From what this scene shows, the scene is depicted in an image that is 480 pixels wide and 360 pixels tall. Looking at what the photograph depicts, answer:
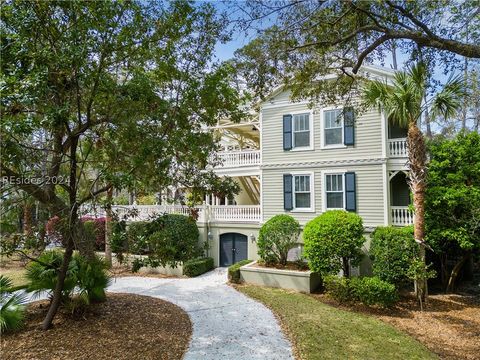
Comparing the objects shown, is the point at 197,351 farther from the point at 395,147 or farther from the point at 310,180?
the point at 395,147

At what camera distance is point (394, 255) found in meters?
10.3

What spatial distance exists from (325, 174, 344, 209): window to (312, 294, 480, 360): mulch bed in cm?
429

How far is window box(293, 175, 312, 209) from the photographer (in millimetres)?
14594

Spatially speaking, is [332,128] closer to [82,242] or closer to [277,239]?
[277,239]

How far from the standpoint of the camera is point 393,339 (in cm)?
760

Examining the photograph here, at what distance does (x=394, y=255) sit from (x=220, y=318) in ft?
20.0

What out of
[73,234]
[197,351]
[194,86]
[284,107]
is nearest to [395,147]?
[284,107]

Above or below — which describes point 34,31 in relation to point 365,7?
below

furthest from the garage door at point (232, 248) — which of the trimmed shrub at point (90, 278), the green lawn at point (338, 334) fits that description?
the trimmed shrub at point (90, 278)

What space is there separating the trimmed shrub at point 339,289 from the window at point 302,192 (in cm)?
456

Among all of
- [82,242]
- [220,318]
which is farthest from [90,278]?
[220,318]

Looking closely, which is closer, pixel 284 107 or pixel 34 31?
pixel 34 31

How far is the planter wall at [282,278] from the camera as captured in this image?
11891mm

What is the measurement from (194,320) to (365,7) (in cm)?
888
